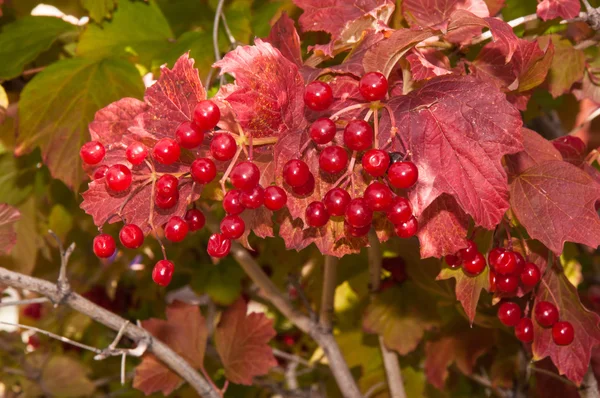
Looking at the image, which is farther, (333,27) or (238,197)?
(333,27)

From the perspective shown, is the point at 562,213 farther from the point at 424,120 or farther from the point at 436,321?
the point at 436,321

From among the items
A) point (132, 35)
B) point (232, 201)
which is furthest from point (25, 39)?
point (232, 201)

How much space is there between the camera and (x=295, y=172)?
17.0 inches

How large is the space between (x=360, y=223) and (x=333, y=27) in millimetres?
227

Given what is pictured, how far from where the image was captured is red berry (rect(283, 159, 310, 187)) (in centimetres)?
43

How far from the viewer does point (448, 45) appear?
558mm

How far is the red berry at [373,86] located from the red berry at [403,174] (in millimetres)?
52

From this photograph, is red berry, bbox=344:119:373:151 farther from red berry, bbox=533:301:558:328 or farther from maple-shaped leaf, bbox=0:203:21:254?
maple-shaped leaf, bbox=0:203:21:254

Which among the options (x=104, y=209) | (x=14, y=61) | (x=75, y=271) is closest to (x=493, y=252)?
(x=104, y=209)

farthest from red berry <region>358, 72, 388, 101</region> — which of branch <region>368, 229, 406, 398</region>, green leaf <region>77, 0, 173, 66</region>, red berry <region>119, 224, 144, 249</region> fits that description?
green leaf <region>77, 0, 173, 66</region>

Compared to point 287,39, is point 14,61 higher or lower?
lower

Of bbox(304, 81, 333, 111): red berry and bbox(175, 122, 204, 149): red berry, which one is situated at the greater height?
bbox(304, 81, 333, 111): red berry

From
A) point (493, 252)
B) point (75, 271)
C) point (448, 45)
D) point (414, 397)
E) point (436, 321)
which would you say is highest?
point (448, 45)

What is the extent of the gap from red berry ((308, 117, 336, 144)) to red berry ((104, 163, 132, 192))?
151 mm
